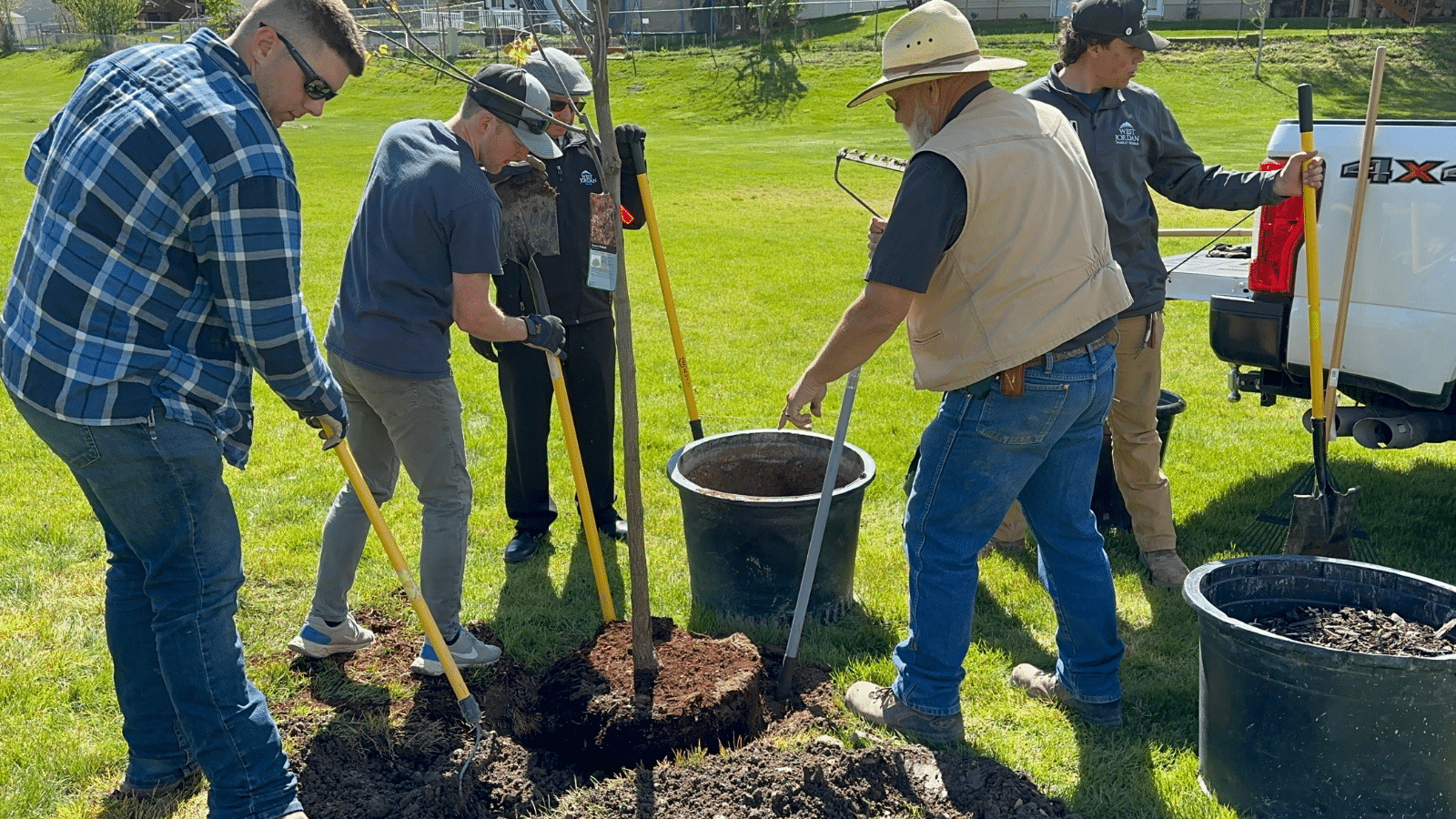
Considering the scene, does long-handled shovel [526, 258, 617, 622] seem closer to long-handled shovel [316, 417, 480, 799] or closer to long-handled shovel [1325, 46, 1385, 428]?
long-handled shovel [316, 417, 480, 799]

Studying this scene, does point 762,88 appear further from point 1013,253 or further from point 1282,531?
point 1013,253

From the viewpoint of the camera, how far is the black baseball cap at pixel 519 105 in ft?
12.2

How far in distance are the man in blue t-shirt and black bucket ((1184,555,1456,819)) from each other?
2.38 meters

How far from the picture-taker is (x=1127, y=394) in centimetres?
486

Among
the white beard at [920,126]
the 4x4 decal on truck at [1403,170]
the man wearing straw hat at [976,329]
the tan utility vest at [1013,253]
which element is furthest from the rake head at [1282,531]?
the white beard at [920,126]

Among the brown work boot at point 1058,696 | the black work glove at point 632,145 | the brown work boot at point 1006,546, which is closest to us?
the brown work boot at point 1058,696

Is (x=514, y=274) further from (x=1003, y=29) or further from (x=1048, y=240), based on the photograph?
(x=1003, y=29)

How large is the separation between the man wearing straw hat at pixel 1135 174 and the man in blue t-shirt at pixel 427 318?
2.14 meters

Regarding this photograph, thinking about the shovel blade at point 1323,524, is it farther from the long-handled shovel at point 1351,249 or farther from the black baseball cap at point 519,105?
the black baseball cap at point 519,105

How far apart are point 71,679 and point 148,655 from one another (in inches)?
39.8

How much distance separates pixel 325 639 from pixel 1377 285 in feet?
14.2

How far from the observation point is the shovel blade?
420 cm

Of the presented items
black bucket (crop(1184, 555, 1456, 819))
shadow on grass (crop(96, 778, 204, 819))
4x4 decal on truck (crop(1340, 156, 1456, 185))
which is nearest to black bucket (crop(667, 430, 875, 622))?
black bucket (crop(1184, 555, 1456, 819))

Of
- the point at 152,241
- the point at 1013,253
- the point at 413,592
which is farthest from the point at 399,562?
the point at 1013,253
